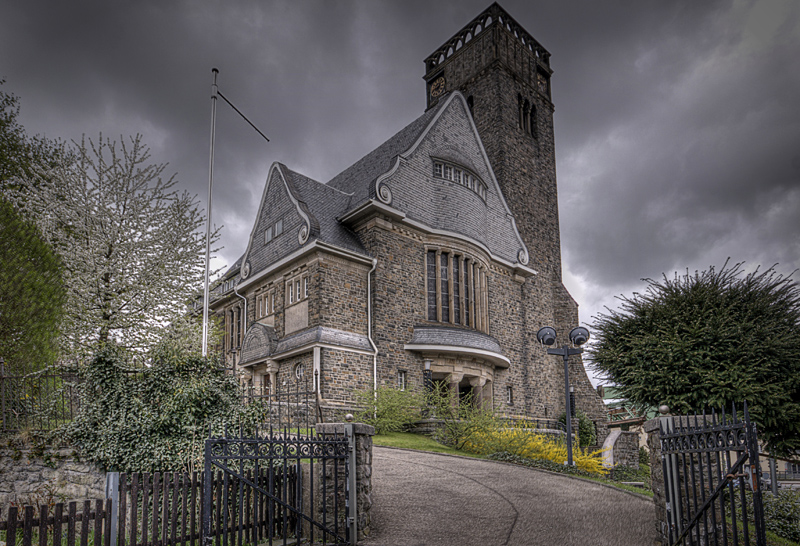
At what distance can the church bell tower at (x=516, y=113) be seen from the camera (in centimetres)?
3225

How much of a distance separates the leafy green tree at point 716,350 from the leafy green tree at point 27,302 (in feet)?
47.4

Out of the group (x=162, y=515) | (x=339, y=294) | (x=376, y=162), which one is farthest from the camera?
(x=376, y=162)

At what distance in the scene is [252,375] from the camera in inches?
953

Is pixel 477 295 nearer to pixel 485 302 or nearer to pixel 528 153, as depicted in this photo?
pixel 485 302

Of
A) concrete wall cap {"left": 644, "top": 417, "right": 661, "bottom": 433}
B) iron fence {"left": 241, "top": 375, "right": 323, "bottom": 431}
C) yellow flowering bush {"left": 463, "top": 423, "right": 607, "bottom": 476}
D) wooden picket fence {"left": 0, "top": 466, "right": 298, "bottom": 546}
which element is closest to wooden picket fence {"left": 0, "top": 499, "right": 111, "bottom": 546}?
wooden picket fence {"left": 0, "top": 466, "right": 298, "bottom": 546}

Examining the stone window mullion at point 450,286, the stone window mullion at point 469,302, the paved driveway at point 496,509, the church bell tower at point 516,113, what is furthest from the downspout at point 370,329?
the church bell tower at point 516,113

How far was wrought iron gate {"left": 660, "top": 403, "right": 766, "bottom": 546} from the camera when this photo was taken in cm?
453

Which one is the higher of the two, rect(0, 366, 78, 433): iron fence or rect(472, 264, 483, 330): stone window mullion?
rect(472, 264, 483, 330): stone window mullion

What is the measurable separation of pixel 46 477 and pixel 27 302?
20.6 ft

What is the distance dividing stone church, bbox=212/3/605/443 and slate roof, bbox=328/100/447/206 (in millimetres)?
130

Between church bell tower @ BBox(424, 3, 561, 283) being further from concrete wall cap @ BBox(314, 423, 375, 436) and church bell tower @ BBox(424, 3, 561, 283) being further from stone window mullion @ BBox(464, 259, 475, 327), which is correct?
concrete wall cap @ BBox(314, 423, 375, 436)

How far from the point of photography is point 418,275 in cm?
2372

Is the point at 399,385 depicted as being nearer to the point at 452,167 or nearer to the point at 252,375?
the point at 252,375

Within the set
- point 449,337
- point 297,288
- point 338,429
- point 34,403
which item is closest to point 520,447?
point 449,337
